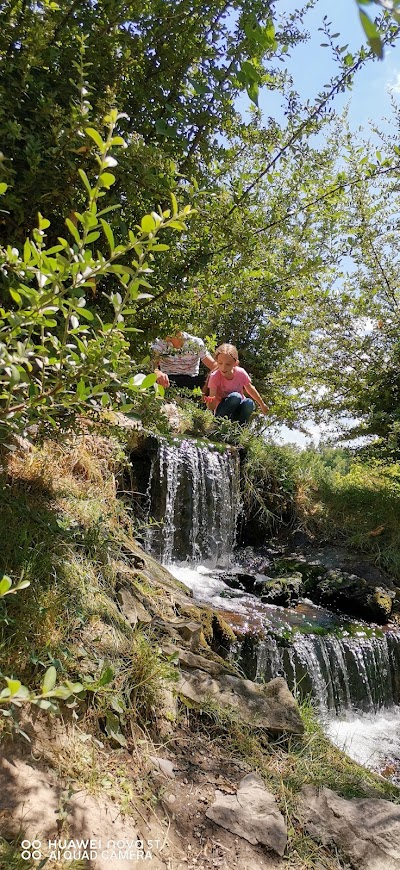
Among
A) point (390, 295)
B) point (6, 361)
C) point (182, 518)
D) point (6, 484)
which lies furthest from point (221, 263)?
point (390, 295)

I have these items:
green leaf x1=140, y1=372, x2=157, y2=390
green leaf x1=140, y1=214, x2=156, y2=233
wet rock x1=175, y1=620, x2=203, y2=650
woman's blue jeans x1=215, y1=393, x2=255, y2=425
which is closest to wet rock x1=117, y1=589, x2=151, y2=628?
wet rock x1=175, y1=620, x2=203, y2=650

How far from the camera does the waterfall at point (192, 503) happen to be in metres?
5.91

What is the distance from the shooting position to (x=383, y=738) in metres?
4.16

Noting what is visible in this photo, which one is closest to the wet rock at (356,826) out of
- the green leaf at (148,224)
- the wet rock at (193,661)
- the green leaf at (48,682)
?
the wet rock at (193,661)

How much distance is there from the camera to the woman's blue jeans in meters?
7.84

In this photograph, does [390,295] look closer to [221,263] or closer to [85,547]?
[221,263]

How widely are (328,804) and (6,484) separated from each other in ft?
6.57

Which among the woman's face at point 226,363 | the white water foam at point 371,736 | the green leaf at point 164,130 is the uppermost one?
the woman's face at point 226,363

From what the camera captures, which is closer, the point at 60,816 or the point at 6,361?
the point at 6,361

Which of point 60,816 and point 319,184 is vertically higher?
point 319,184

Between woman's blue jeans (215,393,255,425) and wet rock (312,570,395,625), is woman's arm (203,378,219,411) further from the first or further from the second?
wet rock (312,570,395,625)

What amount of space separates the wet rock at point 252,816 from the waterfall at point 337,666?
1.98 meters

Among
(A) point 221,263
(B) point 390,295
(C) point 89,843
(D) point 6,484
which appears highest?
(B) point 390,295

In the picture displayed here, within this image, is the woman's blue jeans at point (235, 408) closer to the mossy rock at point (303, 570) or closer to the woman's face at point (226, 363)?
the woman's face at point (226, 363)
